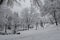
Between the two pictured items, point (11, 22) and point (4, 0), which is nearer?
point (4, 0)

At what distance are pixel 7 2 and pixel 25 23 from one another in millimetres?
2049

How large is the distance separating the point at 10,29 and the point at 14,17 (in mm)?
484

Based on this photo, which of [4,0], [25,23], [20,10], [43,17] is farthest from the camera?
[25,23]

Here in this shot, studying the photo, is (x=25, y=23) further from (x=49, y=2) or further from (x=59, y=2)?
(x=59, y=2)

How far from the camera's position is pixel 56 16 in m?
3.34

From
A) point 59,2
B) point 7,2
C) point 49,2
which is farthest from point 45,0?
point 7,2

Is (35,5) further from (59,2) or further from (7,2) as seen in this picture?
(7,2)

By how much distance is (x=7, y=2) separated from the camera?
2.69 meters

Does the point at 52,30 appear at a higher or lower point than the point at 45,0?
lower

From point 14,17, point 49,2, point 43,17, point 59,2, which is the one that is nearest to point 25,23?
point 14,17

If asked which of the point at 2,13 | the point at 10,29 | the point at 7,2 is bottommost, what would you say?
the point at 10,29

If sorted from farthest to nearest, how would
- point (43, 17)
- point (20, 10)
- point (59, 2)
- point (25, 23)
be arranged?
point (25, 23), point (20, 10), point (43, 17), point (59, 2)

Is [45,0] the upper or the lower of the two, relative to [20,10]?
upper

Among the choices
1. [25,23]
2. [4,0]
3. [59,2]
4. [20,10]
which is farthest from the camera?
[25,23]
